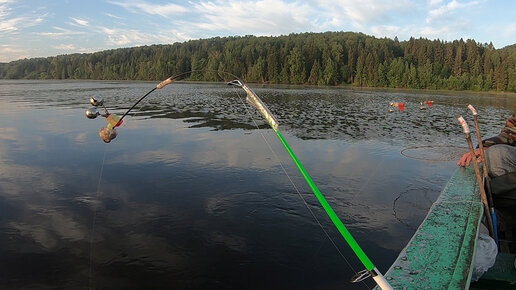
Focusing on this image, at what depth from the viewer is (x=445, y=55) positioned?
13038 centimetres

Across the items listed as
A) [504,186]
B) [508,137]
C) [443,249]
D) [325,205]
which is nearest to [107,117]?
[325,205]

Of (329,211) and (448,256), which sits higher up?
(329,211)

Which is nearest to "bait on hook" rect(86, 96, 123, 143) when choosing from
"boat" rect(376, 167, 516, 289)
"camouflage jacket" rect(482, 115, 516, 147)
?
"boat" rect(376, 167, 516, 289)

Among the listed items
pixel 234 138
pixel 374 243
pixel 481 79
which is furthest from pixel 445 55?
pixel 374 243

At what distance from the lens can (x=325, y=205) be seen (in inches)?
124

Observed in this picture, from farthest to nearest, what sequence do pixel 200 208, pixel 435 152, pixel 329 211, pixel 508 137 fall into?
pixel 435 152 → pixel 200 208 → pixel 508 137 → pixel 329 211

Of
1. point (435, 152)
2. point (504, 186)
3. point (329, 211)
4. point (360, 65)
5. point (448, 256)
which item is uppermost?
point (360, 65)

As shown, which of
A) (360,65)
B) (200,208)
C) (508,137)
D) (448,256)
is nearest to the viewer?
(448,256)

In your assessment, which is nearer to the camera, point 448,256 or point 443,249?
point 448,256

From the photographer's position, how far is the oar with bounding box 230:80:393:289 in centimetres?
294

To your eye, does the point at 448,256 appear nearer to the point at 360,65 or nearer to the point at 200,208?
the point at 200,208

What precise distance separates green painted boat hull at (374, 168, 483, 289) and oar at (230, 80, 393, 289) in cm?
95

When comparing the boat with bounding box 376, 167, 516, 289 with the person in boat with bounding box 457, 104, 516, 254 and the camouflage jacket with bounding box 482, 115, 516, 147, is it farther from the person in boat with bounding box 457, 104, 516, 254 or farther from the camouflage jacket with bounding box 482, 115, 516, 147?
the camouflage jacket with bounding box 482, 115, 516, 147

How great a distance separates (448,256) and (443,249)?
209mm
